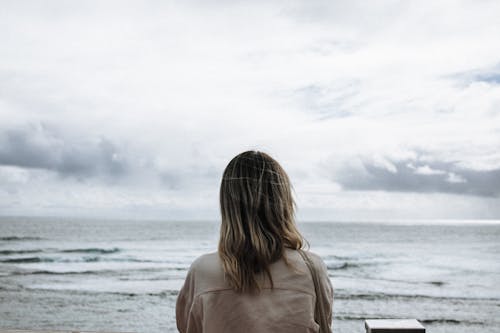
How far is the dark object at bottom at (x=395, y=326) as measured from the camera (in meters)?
1.69

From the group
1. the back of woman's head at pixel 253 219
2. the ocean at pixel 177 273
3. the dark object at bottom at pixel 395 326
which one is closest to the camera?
the back of woman's head at pixel 253 219

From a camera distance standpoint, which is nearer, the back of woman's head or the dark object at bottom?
the back of woman's head

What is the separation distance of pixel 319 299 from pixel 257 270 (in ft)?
0.53

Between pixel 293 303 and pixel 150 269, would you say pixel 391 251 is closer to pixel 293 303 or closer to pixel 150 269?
pixel 150 269

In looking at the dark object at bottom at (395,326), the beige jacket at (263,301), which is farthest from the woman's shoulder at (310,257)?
the dark object at bottom at (395,326)

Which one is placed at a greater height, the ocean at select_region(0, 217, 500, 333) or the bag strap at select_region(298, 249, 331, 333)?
the bag strap at select_region(298, 249, 331, 333)

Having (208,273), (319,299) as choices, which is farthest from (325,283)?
(208,273)

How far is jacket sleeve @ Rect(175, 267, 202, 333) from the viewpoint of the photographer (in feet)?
4.17

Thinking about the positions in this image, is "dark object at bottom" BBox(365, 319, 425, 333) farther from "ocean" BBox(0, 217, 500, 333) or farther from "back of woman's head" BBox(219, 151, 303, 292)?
"ocean" BBox(0, 217, 500, 333)

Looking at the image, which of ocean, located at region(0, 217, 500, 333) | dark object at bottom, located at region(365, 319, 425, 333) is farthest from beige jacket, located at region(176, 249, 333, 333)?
ocean, located at region(0, 217, 500, 333)

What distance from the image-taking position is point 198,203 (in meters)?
32.7

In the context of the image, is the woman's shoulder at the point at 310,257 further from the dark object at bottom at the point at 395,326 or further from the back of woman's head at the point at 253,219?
the dark object at bottom at the point at 395,326

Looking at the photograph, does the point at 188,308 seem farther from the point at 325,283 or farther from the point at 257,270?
the point at 325,283

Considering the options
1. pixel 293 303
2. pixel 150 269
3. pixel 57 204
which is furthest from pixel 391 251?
pixel 293 303
